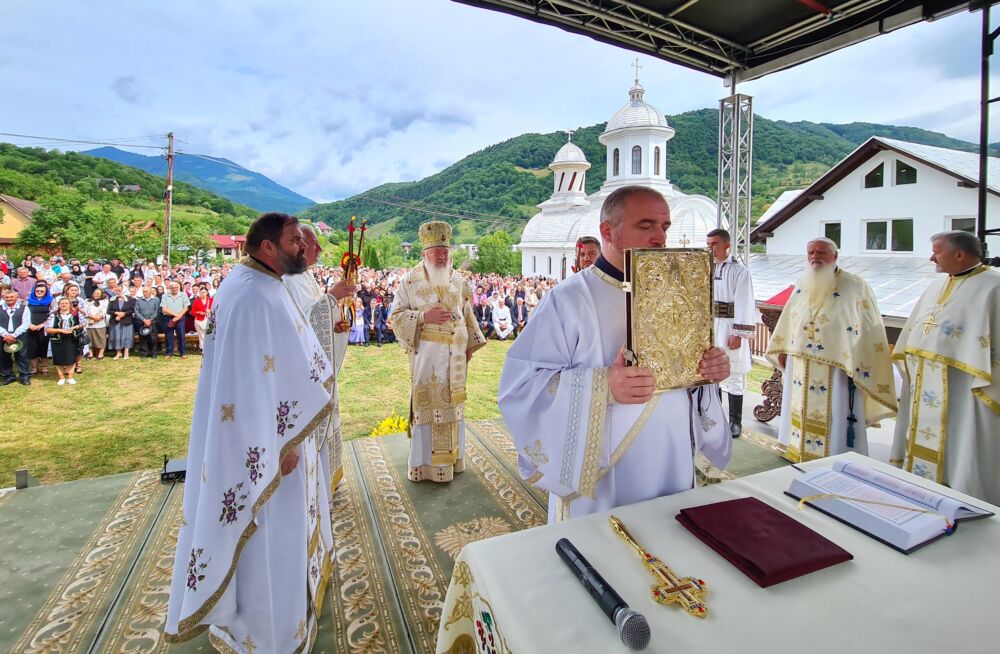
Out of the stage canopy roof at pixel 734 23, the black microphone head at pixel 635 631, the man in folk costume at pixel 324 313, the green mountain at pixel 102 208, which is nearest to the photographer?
the black microphone head at pixel 635 631

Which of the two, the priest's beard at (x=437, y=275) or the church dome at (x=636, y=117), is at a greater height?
the church dome at (x=636, y=117)

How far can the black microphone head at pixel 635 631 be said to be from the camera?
3.57 feet

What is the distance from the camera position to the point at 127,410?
7.29 m

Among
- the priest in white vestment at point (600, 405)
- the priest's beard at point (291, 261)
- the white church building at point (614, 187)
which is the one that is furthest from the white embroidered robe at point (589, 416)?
the white church building at point (614, 187)

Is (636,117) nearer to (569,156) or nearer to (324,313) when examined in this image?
(569,156)

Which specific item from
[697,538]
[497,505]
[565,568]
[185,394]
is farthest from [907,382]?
[185,394]

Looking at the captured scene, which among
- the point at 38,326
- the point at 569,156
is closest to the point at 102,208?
the point at 38,326

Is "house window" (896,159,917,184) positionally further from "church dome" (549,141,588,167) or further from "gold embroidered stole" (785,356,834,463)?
"church dome" (549,141,588,167)

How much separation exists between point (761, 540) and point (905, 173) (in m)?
19.4

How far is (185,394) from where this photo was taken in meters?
8.22

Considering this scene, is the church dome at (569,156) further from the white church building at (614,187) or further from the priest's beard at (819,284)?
the priest's beard at (819,284)

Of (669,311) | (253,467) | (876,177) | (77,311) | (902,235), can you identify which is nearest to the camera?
(669,311)

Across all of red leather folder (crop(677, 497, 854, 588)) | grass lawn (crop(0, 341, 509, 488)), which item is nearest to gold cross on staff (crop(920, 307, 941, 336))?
red leather folder (crop(677, 497, 854, 588))

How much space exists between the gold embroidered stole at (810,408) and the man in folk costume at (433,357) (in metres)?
3.21
